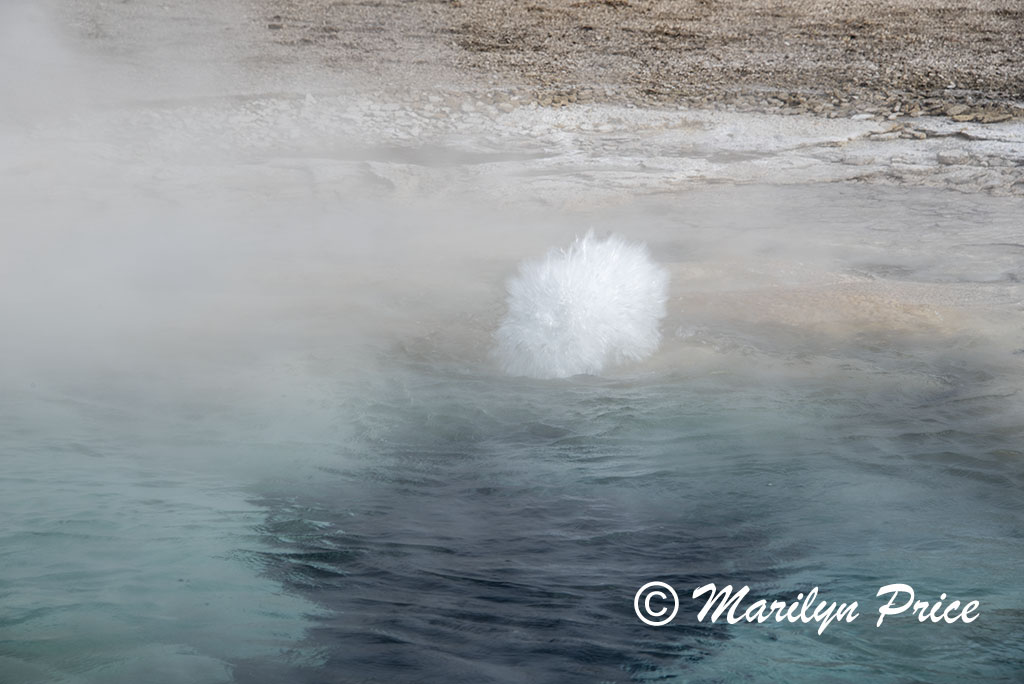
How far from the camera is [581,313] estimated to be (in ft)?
12.9

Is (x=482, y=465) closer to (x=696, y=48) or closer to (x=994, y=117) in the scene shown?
(x=994, y=117)

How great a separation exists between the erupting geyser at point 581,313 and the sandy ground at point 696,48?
3810 millimetres

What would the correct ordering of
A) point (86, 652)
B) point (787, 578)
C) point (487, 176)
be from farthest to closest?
1. point (487, 176)
2. point (787, 578)
3. point (86, 652)

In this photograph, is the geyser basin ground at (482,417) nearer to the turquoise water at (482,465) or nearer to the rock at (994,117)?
the turquoise water at (482,465)

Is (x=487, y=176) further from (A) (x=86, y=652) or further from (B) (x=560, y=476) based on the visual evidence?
(A) (x=86, y=652)

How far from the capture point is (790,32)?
863 centimetres

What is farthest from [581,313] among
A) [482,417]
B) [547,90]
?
[547,90]

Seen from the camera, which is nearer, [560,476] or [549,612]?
[549,612]

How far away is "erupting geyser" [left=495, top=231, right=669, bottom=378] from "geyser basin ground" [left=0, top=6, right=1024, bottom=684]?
10cm

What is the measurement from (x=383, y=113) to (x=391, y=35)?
1.61 metres

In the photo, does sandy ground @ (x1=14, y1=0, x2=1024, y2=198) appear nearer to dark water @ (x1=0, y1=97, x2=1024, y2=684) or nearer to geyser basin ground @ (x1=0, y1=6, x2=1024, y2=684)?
geyser basin ground @ (x1=0, y1=6, x2=1024, y2=684)

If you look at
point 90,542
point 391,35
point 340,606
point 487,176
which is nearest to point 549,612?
point 340,606

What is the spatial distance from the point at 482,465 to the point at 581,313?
1.02m

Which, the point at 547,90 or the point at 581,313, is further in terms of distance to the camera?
the point at 547,90
